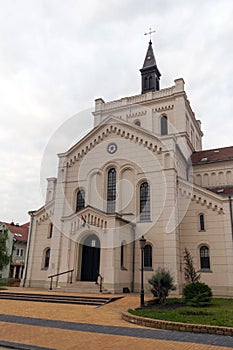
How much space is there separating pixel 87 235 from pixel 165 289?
9659 millimetres

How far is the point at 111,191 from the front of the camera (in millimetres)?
26406

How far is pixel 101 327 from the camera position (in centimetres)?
1016

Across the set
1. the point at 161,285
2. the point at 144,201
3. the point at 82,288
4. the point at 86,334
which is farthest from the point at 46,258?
the point at 86,334

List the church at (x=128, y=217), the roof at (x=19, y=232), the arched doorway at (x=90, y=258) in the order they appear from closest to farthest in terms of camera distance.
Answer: the church at (x=128, y=217) → the arched doorway at (x=90, y=258) → the roof at (x=19, y=232)

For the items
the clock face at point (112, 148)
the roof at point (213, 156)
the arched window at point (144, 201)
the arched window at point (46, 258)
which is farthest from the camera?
the roof at point (213, 156)

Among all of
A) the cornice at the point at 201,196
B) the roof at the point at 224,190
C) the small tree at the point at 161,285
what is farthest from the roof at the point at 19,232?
the small tree at the point at 161,285

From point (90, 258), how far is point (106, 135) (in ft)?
37.3

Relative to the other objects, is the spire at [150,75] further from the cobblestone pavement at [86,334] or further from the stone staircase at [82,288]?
the cobblestone pavement at [86,334]

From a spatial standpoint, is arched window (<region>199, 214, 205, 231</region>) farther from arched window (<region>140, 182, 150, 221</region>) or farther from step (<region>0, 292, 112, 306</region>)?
step (<region>0, 292, 112, 306</region>)

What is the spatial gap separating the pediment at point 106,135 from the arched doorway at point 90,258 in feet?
27.5

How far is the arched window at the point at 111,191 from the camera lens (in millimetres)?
25766

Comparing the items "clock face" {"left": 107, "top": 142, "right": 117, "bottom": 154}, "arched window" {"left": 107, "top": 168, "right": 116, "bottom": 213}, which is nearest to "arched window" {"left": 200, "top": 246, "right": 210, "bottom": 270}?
"arched window" {"left": 107, "top": 168, "right": 116, "bottom": 213}

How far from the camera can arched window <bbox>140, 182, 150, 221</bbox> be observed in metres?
24.3

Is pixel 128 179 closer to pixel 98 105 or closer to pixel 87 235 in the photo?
pixel 87 235
